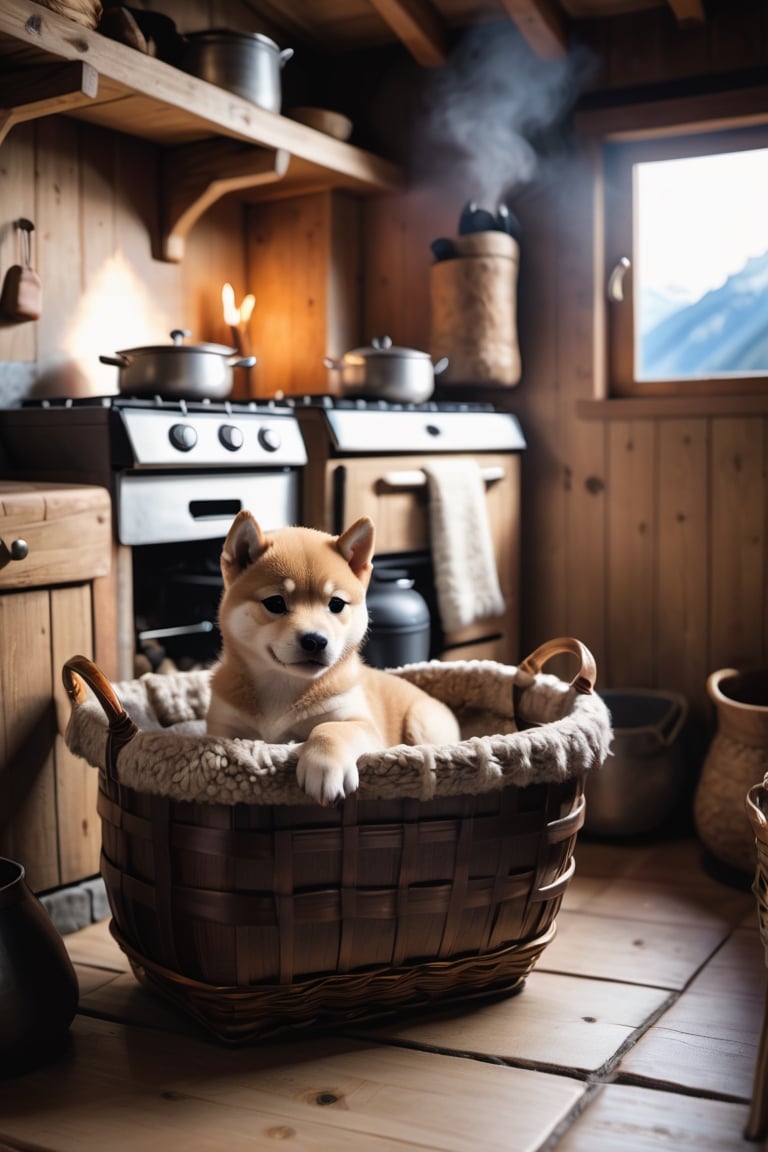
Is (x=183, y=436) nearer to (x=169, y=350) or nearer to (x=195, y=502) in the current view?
(x=195, y=502)

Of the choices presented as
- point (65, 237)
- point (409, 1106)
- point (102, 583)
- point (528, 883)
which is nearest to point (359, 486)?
point (102, 583)

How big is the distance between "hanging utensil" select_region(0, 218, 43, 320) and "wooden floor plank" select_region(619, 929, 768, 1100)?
1.88 meters

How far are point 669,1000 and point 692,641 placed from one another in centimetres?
134

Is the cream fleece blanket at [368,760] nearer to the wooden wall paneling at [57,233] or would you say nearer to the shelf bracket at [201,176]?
the wooden wall paneling at [57,233]

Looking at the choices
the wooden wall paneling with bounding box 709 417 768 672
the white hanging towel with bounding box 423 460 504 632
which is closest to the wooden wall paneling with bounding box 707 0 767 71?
the wooden wall paneling with bounding box 709 417 768 672

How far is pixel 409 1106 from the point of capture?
1421mm

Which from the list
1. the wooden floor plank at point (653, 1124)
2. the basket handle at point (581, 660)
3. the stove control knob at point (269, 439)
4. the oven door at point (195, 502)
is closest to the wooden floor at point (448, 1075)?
the wooden floor plank at point (653, 1124)

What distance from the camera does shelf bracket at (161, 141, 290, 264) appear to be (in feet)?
8.88

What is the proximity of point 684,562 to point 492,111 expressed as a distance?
1346 millimetres

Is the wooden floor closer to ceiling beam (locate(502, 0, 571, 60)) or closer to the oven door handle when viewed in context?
the oven door handle

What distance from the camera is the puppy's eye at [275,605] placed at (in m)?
1.56

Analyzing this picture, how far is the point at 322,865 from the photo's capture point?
1.49m

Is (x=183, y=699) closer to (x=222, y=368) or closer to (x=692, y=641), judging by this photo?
(x=222, y=368)

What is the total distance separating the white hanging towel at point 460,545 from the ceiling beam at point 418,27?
1.19m
